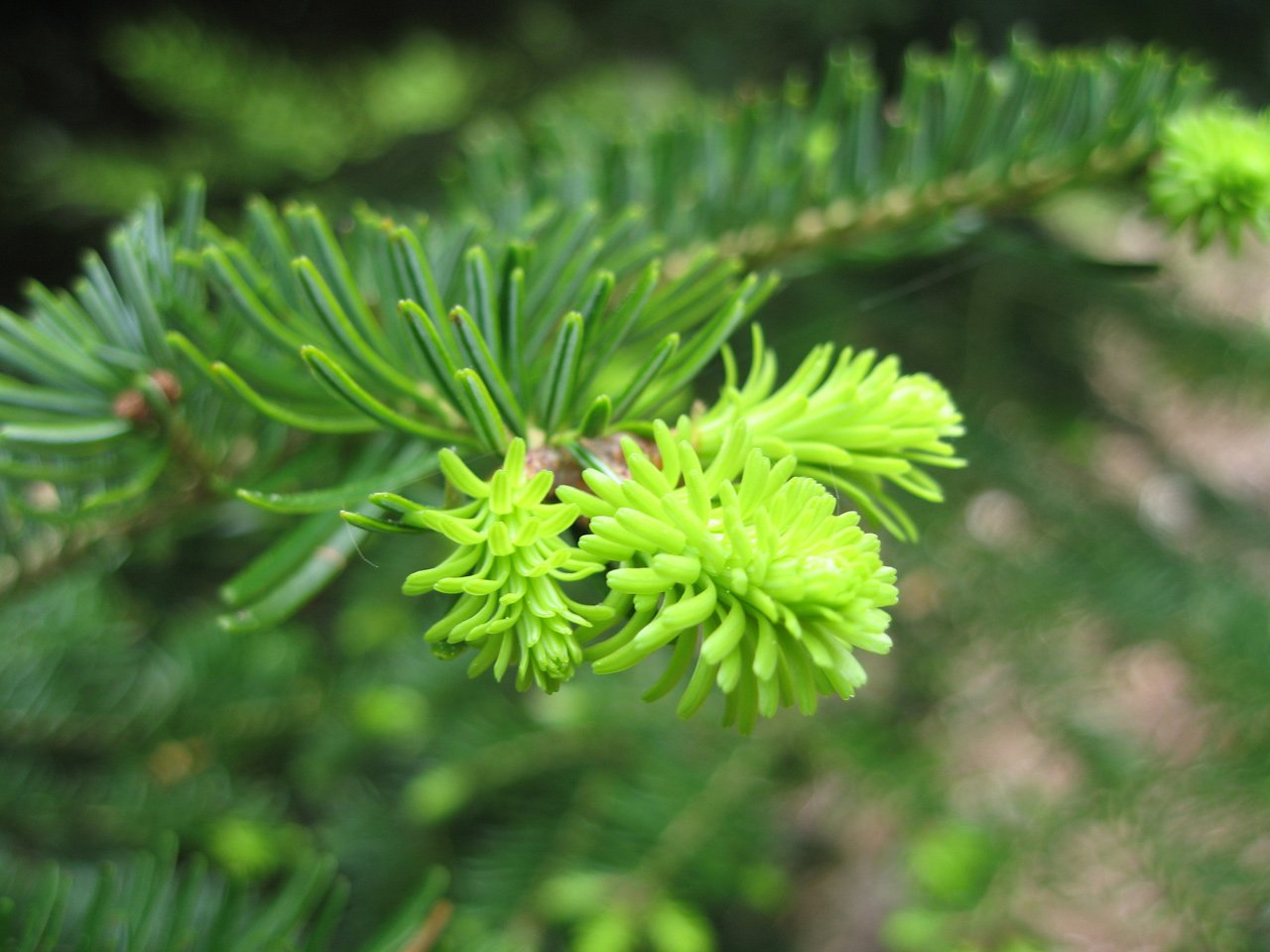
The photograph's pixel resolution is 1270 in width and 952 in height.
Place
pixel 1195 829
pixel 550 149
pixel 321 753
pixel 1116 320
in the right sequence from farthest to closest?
pixel 1116 320
pixel 321 753
pixel 1195 829
pixel 550 149

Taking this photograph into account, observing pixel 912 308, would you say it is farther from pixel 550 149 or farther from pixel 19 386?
pixel 19 386

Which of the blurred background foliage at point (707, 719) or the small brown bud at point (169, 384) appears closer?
the small brown bud at point (169, 384)

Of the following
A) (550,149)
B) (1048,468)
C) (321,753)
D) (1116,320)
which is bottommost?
(321,753)

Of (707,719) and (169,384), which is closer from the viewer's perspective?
(169,384)

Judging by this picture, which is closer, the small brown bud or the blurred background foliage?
the small brown bud

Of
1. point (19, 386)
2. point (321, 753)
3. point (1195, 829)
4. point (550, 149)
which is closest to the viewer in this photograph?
point (19, 386)

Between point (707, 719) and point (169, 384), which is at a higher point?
point (169, 384)

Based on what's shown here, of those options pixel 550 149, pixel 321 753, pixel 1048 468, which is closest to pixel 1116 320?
pixel 1048 468

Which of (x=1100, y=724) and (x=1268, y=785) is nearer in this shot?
(x=1268, y=785)
